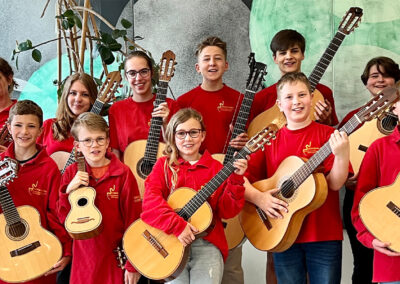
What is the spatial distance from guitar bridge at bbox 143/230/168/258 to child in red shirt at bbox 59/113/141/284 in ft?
0.51

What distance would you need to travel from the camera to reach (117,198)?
2793mm

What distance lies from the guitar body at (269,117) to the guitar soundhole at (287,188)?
58 cm

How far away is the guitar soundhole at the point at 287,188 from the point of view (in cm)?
260

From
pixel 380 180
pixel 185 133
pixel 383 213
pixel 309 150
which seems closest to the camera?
pixel 383 213

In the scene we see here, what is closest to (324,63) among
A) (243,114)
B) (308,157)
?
(243,114)

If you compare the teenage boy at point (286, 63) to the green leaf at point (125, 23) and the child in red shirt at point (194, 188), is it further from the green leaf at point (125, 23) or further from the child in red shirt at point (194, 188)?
the green leaf at point (125, 23)

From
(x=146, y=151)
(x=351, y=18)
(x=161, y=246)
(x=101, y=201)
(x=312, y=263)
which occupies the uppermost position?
(x=351, y=18)

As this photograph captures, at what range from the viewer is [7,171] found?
8.81 feet

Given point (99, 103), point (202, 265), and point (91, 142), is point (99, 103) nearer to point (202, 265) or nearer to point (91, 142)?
point (91, 142)

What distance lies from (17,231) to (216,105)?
4.88 ft

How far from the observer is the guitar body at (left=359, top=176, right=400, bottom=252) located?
220cm

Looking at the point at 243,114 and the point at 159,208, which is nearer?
the point at 159,208

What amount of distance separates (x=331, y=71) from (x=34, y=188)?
8.41 feet

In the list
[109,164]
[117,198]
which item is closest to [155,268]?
[117,198]
